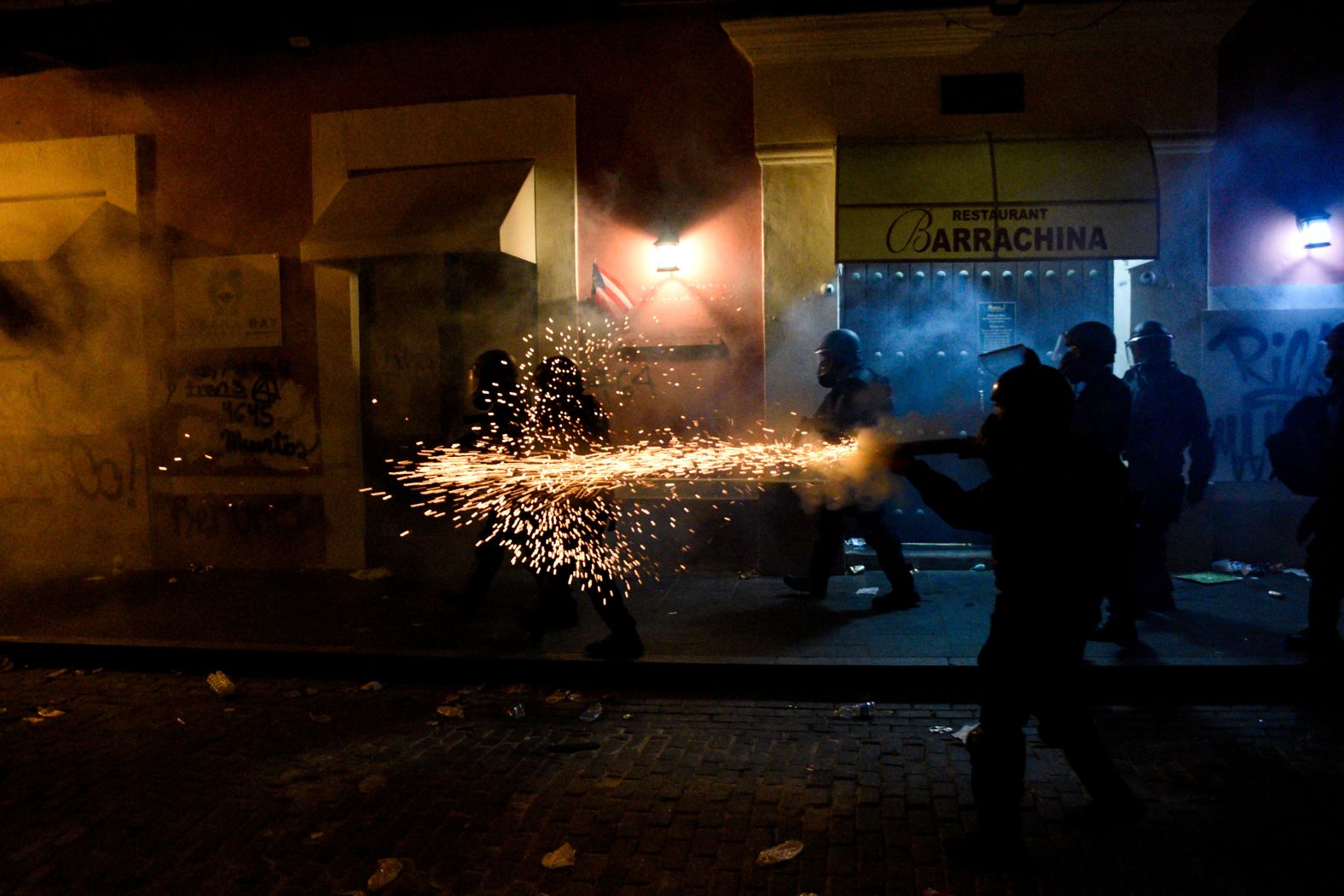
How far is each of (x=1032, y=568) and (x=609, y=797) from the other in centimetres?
219

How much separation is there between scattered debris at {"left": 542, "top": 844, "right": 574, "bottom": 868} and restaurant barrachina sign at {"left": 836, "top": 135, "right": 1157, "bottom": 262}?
5.66m

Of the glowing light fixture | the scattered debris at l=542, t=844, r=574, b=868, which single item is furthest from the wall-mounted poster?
the scattered debris at l=542, t=844, r=574, b=868

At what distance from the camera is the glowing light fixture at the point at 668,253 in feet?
29.3

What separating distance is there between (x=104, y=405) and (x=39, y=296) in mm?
1373

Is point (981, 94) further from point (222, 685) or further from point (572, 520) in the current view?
point (222, 685)

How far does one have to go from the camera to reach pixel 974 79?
862cm

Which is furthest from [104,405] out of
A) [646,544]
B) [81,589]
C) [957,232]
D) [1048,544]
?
[1048,544]

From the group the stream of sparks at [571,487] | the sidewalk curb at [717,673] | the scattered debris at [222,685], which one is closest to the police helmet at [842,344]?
the stream of sparks at [571,487]

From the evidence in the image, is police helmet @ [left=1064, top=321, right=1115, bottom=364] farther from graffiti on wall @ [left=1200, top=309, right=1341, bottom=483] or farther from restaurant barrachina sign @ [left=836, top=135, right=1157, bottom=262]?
graffiti on wall @ [left=1200, top=309, right=1341, bottom=483]

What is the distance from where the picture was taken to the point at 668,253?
9016mm

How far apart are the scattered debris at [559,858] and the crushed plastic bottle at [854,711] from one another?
2193 mm

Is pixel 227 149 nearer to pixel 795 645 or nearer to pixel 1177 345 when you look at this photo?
pixel 795 645

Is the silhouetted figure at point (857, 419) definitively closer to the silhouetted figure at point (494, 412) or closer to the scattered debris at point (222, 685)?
the silhouetted figure at point (494, 412)

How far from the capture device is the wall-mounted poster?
985cm
